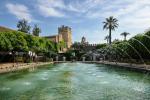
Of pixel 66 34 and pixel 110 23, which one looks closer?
pixel 110 23

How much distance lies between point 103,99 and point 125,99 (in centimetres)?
113

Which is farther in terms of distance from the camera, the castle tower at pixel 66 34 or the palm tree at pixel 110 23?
the castle tower at pixel 66 34

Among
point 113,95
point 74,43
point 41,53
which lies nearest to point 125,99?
point 113,95

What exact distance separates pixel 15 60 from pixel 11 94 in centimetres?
4855

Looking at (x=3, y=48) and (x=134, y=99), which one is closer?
(x=134, y=99)

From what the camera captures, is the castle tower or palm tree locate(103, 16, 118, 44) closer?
palm tree locate(103, 16, 118, 44)

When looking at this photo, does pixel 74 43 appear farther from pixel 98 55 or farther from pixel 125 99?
pixel 125 99

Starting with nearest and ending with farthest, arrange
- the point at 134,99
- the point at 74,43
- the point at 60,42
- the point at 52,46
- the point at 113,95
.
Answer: the point at 134,99 < the point at 113,95 < the point at 52,46 < the point at 60,42 < the point at 74,43

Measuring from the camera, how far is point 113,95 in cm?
1831

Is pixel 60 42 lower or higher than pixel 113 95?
higher

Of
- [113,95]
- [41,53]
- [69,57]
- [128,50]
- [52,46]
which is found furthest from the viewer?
[69,57]

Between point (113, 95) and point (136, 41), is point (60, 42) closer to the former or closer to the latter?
point (136, 41)

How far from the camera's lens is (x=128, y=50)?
65438 mm

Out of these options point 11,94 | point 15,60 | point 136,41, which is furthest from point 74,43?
point 11,94
